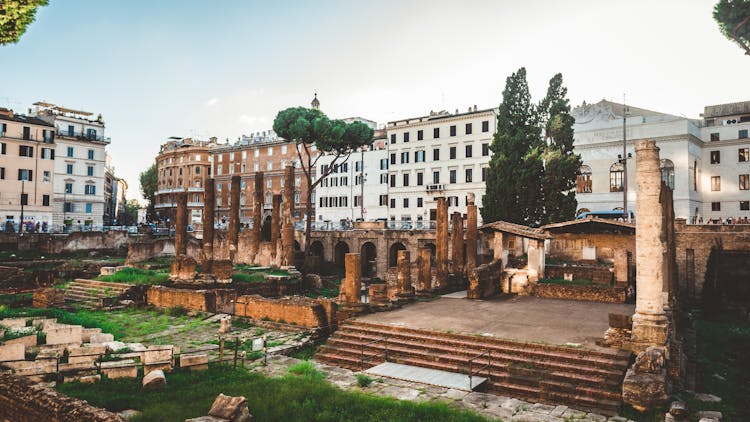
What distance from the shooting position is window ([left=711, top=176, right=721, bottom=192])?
39.2 metres

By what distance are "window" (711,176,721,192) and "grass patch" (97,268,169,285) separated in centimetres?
4064

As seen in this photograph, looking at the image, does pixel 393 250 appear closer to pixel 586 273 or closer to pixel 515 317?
pixel 586 273

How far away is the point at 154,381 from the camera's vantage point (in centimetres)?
955

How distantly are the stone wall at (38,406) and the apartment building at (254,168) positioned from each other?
49043 millimetres

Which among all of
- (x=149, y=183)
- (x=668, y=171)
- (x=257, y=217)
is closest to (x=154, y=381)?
(x=257, y=217)

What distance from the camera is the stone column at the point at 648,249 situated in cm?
1102

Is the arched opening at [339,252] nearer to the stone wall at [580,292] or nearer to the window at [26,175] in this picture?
the stone wall at [580,292]

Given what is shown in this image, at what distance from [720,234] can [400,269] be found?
61.2 feet

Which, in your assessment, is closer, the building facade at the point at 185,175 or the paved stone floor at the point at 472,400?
the paved stone floor at the point at 472,400

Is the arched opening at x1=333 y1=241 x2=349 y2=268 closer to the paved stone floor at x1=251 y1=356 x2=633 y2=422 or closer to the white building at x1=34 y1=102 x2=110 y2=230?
the white building at x1=34 y1=102 x2=110 y2=230

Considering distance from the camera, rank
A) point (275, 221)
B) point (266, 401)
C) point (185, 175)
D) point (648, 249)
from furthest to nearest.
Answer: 1. point (185, 175)
2. point (275, 221)
3. point (648, 249)
4. point (266, 401)

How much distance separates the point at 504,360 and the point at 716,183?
123 feet

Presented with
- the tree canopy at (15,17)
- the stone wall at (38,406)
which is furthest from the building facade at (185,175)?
the stone wall at (38,406)

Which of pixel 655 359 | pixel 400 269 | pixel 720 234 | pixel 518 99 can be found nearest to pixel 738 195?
pixel 720 234
